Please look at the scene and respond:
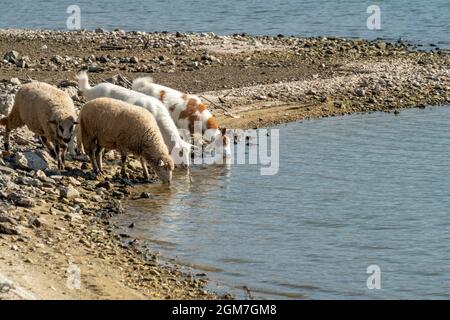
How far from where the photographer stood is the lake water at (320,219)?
1369 centimetres

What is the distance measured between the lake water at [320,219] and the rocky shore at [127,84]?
722mm

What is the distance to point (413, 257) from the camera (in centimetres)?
1450

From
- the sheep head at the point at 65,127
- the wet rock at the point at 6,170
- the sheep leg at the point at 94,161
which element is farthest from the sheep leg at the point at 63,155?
the wet rock at the point at 6,170

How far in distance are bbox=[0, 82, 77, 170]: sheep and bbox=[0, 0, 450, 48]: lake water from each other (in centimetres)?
1730

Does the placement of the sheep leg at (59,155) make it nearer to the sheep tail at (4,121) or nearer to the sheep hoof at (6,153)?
the sheep hoof at (6,153)

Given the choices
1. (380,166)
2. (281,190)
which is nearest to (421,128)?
(380,166)

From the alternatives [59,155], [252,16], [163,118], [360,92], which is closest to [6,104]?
[59,155]

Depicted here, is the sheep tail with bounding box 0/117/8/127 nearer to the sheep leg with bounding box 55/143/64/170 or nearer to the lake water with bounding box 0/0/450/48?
the sheep leg with bounding box 55/143/64/170

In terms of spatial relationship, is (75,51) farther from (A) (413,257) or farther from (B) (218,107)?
(A) (413,257)

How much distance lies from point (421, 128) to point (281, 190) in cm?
556

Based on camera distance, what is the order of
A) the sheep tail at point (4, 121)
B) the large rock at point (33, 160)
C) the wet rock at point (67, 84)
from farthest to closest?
1. the wet rock at point (67, 84)
2. the sheep tail at point (4, 121)
3. the large rock at point (33, 160)

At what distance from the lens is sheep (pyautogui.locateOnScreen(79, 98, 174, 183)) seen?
17062 millimetres

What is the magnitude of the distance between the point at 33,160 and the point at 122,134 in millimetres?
1453

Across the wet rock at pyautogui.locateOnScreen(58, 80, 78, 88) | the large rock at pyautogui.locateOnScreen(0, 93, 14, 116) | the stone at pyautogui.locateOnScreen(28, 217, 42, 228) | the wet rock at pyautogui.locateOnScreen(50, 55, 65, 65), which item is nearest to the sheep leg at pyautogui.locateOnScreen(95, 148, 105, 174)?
the large rock at pyautogui.locateOnScreen(0, 93, 14, 116)
